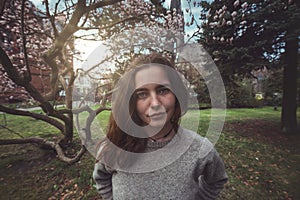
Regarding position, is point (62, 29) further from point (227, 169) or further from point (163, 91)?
point (227, 169)

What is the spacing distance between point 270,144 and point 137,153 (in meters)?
5.17

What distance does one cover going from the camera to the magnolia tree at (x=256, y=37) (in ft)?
12.9

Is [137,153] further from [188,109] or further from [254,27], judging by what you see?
[254,27]

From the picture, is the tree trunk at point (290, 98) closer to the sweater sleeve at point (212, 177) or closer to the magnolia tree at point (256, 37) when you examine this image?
the magnolia tree at point (256, 37)

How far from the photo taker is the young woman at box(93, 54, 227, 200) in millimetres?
882

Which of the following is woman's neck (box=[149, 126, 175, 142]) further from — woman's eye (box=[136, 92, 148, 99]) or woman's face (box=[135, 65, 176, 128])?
woman's eye (box=[136, 92, 148, 99])

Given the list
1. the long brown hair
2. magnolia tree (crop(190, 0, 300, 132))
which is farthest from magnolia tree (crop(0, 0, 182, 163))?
the long brown hair

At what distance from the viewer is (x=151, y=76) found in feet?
2.86

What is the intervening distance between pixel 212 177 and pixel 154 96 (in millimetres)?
659

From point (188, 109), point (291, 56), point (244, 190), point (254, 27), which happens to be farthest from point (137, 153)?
point (291, 56)

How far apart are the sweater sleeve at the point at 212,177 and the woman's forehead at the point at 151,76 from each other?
1.70ft

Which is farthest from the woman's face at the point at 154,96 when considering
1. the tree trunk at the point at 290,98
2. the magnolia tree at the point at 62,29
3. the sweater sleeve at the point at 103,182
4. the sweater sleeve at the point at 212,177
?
the tree trunk at the point at 290,98

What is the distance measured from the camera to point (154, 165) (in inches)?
36.4

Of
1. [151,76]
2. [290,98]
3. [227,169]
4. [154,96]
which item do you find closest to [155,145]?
[154,96]
